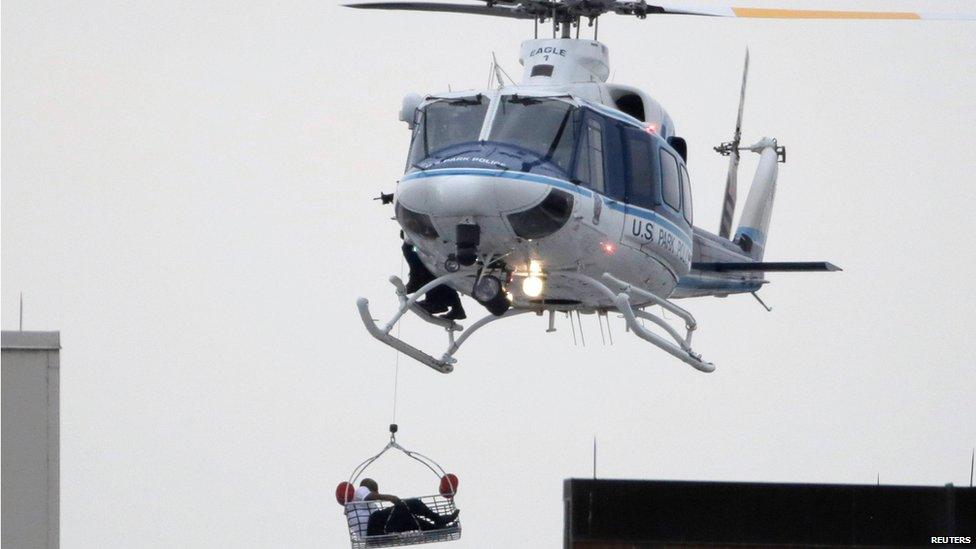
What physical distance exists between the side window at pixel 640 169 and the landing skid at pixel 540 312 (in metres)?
1.03

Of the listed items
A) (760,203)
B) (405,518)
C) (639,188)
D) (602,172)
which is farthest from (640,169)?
(760,203)

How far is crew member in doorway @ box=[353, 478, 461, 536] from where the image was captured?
36375 mm

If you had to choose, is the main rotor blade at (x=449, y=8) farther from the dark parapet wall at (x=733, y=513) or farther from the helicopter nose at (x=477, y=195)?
the dark parapet wall at (x=733, y=513)

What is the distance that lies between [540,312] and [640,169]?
7.87ft

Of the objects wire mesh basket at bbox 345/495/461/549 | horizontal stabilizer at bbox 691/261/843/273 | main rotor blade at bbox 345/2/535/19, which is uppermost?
main rotor blade at bbox 345/2/535/19

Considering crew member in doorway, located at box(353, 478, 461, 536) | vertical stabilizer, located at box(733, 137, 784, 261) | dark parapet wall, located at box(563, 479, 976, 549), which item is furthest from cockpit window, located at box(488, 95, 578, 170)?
vertical stabilizer, located at box(733, 137, 784, 261)

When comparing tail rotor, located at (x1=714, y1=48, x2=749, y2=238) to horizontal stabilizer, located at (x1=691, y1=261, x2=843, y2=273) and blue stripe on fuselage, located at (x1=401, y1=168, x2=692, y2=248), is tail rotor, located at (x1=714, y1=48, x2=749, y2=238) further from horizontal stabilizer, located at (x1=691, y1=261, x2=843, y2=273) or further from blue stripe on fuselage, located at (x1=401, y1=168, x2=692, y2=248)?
blue stripe on fuselage, located at (x1=401, y1=168, x2=692, y2=248)

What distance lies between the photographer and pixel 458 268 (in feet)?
117

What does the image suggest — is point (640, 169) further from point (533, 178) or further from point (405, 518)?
point (405, 518)

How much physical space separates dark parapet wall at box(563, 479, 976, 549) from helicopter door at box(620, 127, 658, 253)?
3018 mm

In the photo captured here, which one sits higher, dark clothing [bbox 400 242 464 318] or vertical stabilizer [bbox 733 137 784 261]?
vertical stabilizer [bbox 733 137 784 261]

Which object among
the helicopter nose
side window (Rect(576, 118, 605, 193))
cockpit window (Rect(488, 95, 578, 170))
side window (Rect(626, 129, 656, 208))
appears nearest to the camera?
the helicopter nose

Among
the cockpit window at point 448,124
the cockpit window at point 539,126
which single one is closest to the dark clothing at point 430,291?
the cockpit window at point 448,124

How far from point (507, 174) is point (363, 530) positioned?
5047mm
